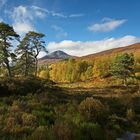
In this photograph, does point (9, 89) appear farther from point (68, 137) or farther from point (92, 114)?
point (68, 137)

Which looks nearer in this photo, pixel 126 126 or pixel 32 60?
pixel 126 126

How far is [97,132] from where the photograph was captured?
909 cm

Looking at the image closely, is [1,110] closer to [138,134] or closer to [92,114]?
[92,114]

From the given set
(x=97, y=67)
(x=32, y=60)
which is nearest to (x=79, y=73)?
(x=97, y=67)

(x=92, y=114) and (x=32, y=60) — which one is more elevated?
(x=32, y=60)

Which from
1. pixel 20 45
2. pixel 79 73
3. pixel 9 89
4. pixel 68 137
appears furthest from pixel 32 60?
pixel 79 73

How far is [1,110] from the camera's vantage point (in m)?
11.4

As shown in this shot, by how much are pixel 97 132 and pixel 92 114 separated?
7.01 ft

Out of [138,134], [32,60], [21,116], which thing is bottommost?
[138,134]

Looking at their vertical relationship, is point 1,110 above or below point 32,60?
below

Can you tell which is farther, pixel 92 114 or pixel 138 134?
pixel 92 114

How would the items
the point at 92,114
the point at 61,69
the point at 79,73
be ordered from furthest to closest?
the point at 61,69, the point at 79,73, the point at 92,114

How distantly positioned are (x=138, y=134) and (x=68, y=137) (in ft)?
11.6

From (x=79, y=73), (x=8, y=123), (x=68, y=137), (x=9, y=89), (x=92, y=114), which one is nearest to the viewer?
(x=68, y=137)
